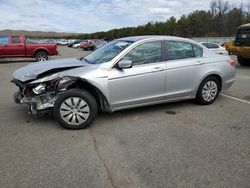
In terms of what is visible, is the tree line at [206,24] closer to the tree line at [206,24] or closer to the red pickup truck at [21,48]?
the tree line at [206,24]

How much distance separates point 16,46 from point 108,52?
14.0 meters

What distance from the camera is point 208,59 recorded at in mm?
6449

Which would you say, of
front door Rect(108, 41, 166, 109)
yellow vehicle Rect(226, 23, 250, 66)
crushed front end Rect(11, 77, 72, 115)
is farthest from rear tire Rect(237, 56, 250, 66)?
crushed front end Rect(11, 77, 72, 115)

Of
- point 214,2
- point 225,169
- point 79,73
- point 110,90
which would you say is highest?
point 214,2

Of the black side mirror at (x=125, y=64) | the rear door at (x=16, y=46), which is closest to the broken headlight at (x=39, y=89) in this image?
the black side mirror at (x=125, y=64)

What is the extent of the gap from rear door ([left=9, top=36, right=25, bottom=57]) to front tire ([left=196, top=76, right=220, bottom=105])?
47.6 feet

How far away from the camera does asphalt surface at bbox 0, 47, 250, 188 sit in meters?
3.38

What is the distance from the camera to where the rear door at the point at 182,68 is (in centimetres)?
588

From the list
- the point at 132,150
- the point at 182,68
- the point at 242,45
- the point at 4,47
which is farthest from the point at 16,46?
the point at 132,150

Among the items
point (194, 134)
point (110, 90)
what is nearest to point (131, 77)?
point (110, 90)

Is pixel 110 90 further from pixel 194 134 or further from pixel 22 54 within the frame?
pixel 22 54

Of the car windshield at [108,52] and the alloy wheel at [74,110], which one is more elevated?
the car windshield at [108,52]

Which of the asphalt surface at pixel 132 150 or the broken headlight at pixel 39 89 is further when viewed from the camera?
the broken headlight at pixel 39 89

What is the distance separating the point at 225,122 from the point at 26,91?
3618mm
